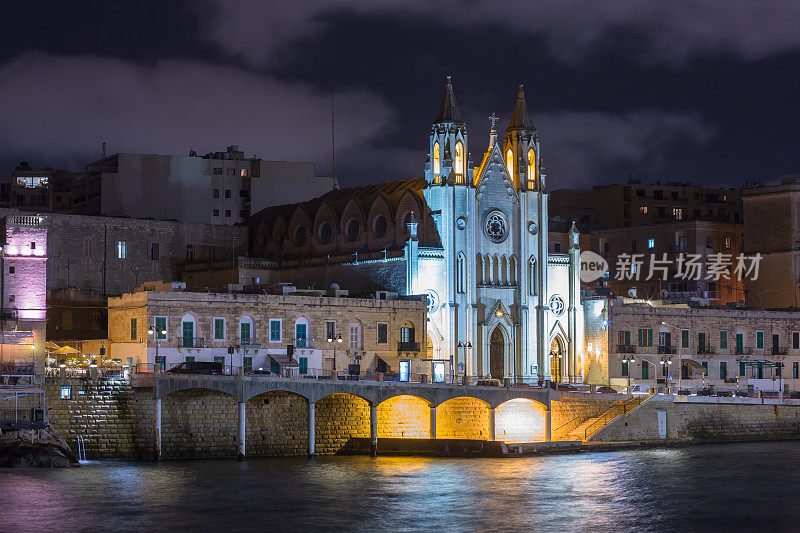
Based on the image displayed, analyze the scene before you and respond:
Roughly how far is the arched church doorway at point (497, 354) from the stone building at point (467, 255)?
8cm

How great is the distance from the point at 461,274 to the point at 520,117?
51.9 feet

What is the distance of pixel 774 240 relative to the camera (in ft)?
463

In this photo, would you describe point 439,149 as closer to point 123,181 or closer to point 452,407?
point 452,407

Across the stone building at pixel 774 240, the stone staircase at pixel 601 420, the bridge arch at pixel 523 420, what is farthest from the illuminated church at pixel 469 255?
the stone building at pixel 774 240

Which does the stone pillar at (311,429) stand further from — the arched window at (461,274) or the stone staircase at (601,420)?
the arched window at (461,274)

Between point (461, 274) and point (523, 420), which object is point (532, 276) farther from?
point (523, 420)

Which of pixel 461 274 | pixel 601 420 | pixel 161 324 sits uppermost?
pixel 461 274

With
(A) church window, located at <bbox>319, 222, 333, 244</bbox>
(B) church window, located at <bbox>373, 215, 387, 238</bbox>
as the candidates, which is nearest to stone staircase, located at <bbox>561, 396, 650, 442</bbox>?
(B) church window, located at <bbox>373, 215, 387, 238</bbox>

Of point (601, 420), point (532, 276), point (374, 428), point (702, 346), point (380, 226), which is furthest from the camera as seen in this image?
point (702, 346)

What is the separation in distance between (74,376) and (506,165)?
48.1m

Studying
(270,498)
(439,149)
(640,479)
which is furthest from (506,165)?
(270,498)

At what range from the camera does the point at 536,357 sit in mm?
117688

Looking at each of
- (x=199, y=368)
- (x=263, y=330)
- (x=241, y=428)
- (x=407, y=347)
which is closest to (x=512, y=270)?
(x=407, y=347)

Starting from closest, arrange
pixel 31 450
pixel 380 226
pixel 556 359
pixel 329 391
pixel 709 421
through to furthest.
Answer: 1. pixel 31 450
2. pixel 329 391
3. pixel 709 421
4. pixel 380 226
5. pixel 556 359
